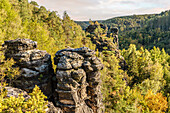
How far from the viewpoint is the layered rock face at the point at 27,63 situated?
21453 mm

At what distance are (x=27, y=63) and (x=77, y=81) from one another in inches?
418

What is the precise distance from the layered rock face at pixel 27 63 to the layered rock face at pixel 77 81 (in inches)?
138

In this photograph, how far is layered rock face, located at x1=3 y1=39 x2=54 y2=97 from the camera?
2145 cm

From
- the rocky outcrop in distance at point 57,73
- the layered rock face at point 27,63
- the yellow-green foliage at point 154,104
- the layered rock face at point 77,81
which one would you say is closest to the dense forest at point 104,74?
the yellow-green foliage at point 154,104

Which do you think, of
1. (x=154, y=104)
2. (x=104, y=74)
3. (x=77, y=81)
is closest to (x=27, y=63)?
(x=77, y=81)

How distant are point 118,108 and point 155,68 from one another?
33451 millimetres

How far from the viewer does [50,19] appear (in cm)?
6297

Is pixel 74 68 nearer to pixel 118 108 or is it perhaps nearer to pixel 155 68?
pixel 118 108

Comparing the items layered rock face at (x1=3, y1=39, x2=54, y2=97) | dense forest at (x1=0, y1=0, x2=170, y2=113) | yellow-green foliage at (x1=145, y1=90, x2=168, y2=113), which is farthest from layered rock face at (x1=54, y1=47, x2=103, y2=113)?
yellow-green foliage at (x1=145, y1=90, x2=168, y2=113)

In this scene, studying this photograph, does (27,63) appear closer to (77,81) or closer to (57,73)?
(57,73)

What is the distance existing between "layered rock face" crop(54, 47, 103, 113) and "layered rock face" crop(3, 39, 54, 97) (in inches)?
138

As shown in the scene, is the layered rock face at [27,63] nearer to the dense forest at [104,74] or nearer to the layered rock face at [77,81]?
the dense forest at [104,74]

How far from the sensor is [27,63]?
21.7 metres

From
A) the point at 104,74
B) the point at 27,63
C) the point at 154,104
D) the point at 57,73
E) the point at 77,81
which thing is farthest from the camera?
the point at 104,74
